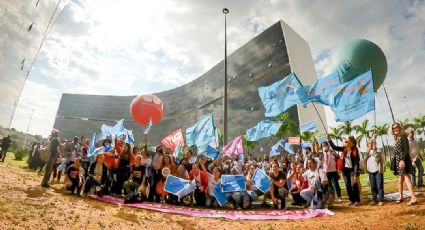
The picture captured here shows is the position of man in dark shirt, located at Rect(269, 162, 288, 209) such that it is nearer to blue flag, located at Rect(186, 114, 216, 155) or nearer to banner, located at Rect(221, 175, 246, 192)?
banner, located at Rect(221, 175, 246, 192)

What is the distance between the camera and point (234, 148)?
708 inches

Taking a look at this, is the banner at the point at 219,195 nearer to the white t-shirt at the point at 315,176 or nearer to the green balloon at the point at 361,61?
the white t-shirt at the point at 315,176

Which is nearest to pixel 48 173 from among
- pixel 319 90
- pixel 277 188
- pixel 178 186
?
pixel 178 186

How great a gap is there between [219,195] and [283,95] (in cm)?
602

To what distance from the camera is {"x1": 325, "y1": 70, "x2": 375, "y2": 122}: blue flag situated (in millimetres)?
10164

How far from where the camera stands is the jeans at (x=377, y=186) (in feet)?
29.3

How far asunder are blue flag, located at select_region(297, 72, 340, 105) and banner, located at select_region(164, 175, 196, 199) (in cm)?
593

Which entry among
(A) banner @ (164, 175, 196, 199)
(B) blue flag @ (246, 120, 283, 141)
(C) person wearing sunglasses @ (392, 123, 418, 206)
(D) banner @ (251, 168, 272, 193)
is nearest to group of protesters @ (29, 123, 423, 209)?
(D) banner @ (251, 168, 272, 193)

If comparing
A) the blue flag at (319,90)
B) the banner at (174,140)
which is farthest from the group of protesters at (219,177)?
the banner at (174,140)

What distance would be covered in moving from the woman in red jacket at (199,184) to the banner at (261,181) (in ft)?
Answer: 5.89

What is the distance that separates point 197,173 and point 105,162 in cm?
341

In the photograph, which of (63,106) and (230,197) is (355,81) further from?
(63,106)

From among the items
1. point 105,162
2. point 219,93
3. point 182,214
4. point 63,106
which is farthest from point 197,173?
point 63,106

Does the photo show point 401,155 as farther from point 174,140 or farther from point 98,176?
point 174,140
